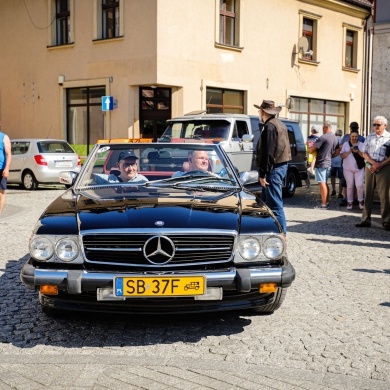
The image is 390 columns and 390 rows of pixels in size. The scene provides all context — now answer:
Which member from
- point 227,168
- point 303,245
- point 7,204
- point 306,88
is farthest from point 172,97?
point 227,168

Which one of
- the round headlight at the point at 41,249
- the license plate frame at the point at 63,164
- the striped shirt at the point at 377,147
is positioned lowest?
the round headlight at the point at 41,249

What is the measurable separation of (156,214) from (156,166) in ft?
5.05

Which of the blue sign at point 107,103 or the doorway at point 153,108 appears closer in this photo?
the blue sign at point 107,103

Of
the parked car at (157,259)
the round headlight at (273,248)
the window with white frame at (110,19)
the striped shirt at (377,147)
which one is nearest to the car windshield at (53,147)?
the window with white frame at (110,19)

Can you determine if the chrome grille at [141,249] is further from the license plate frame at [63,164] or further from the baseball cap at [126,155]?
the license plate frame at [63,164]

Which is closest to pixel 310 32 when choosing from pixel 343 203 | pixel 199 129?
pixel 199 129

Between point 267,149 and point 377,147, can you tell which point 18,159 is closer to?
point 377,147

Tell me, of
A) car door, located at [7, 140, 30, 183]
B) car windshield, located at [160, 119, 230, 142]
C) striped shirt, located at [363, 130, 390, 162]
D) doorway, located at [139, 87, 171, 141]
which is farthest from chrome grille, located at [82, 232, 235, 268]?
doorway, located at [139, 87, 171, 141]

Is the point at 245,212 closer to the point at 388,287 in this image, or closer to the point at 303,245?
the point at 388,287

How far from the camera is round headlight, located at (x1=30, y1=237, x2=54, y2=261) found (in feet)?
15.2

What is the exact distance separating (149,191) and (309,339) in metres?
1.80

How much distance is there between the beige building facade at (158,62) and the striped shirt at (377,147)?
40.9 ft

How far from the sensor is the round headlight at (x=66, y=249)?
4594 millimetres

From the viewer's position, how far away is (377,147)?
10.5m
